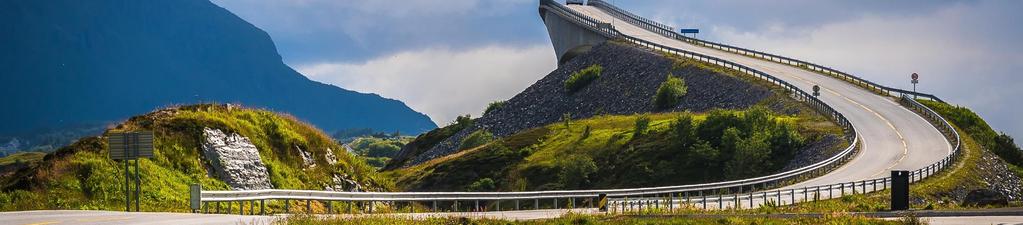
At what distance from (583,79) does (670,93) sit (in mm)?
29468

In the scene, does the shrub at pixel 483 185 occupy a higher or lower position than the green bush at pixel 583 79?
lower

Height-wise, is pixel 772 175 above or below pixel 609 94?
below

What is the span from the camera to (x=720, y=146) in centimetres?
9269

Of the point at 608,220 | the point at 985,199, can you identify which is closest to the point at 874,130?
the point at 985,199

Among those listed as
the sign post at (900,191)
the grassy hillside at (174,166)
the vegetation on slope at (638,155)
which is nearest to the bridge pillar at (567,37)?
the vegetation on slope at (638,155)

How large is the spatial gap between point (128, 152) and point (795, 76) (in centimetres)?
10311

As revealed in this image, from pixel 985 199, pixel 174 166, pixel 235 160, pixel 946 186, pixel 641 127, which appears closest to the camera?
pixel 985 199

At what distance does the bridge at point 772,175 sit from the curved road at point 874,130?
0.07 metres

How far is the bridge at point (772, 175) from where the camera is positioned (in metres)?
39.3

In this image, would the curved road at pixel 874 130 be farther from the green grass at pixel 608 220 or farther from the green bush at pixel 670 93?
the green grass at pixel 608 220

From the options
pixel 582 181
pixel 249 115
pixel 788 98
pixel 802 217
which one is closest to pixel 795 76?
pixel 788 98

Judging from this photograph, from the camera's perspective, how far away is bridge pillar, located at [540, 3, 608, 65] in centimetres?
17611

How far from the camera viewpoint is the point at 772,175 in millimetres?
66500

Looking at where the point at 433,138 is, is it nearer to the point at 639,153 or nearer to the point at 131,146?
the point at 639,153
